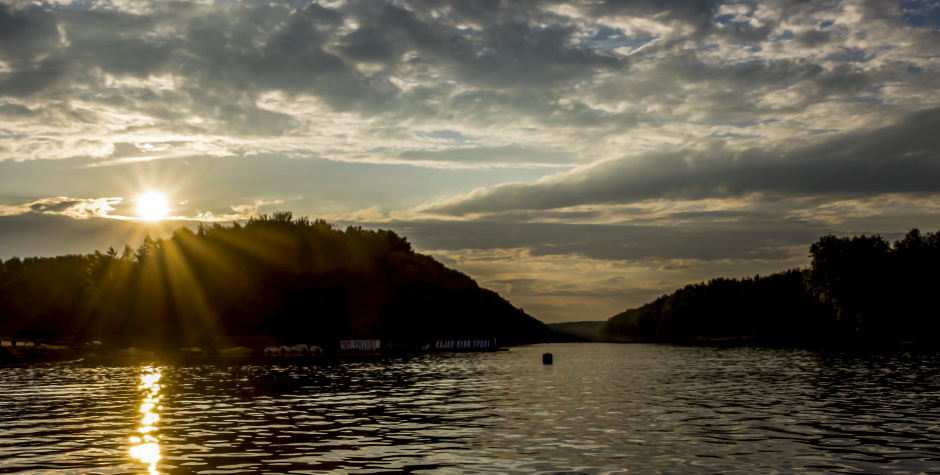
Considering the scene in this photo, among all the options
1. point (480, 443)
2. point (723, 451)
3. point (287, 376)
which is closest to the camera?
point (723, 451)

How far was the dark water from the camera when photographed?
25.4m

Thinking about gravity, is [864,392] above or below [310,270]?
below

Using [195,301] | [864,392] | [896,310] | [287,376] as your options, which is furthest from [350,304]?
[864,392]

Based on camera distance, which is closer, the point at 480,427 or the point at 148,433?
the point at 148,433

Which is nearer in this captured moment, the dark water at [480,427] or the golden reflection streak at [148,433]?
the dark water at [480,427]

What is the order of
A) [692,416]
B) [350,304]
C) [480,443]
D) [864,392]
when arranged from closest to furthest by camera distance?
[480,443] → [692,416] → [864,392] → [350,304]

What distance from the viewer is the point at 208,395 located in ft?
175

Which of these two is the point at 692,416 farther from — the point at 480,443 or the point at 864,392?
the point at 864,392

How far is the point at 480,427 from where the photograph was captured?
34844mm

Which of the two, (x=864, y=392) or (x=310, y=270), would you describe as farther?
(x=310, y=270)

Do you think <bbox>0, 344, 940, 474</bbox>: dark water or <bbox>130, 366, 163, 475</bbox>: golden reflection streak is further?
<bbox>130, 366, 163, 475</bbox>: golden reflection streak

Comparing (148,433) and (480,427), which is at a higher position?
(148,433)

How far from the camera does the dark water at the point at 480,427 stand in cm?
2542

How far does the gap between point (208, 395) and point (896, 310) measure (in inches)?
6518
